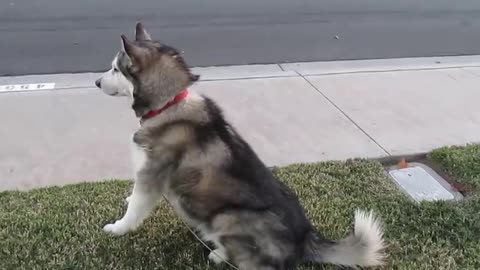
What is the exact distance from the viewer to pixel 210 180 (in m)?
3.12

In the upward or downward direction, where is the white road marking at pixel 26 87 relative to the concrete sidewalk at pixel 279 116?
downward

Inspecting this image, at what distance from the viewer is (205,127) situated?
3236mm

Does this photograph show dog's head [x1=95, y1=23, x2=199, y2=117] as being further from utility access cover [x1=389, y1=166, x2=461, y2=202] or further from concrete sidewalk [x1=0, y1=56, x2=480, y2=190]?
utility access cover [x1=389, y1=166, x2=461, y2=202]

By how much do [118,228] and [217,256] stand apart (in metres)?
0.64

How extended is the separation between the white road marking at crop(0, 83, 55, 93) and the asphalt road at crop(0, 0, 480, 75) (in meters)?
0.44

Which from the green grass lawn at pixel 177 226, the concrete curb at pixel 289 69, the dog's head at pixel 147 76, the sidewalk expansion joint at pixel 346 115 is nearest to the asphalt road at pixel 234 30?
the concrete curb at pixel 289 69

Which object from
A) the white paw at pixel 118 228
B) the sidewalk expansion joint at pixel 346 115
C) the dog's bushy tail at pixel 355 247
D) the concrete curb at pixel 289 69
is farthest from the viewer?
the concrete curb at pixel 289 69

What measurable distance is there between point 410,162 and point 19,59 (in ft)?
14.3

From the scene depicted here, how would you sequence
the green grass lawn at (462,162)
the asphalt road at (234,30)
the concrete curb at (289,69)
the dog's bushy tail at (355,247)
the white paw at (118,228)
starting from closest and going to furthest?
the dog's bushy tail at (355,247) → the white paw at (118,228) → the green grass lawn at (462,162) → the concrete curb at (289,69) → the asphalt road at (234,30)

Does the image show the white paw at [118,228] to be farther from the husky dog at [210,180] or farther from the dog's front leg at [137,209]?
the husky dog at [210,180]

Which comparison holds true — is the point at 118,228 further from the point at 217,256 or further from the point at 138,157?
the point at 217,256

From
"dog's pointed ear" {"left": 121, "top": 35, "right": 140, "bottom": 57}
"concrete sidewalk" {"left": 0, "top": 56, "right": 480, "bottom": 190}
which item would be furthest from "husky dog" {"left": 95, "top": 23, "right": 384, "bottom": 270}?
"concrete sidewalk" {"left": 0, "top": 56, "right": 480, "bottom": 190}

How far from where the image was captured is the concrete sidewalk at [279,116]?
4.42 m

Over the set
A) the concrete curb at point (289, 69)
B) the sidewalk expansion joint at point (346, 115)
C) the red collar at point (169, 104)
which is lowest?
the concrete curb at point (289, 69)
